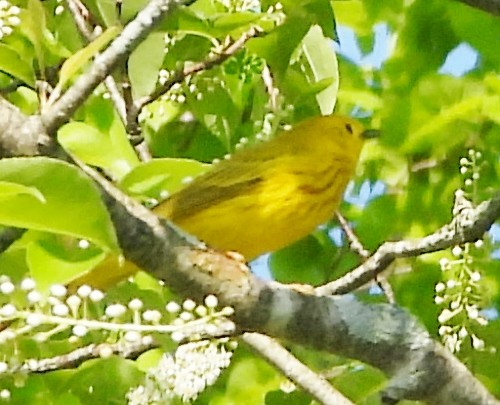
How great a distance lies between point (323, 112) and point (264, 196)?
7.7 inches

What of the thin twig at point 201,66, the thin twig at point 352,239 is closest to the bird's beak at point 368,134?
the thin twig at point 352,239

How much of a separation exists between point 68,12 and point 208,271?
1.90 ft

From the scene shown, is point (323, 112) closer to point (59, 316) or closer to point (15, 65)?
point (15, 65)

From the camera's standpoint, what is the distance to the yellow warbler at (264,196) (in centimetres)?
161

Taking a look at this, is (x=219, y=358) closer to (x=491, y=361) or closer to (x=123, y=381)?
(x=123, y=381)

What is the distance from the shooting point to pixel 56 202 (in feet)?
2.56

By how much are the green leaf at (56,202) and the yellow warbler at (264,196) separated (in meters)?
0.64

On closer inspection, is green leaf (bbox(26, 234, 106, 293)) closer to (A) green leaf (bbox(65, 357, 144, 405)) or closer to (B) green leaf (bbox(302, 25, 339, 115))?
(A) green leaf (bbox(65, 357, 144, 405))

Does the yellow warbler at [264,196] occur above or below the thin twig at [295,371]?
above

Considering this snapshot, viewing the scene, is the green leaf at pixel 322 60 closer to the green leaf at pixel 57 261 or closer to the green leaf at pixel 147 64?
the green leaf at pixel 147 64

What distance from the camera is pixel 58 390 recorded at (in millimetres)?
1359

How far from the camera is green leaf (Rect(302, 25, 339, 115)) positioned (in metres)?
1.49

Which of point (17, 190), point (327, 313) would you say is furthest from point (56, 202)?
point (327, 313)

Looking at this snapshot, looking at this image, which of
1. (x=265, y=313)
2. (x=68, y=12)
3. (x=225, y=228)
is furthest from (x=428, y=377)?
(x=68, y=12)
